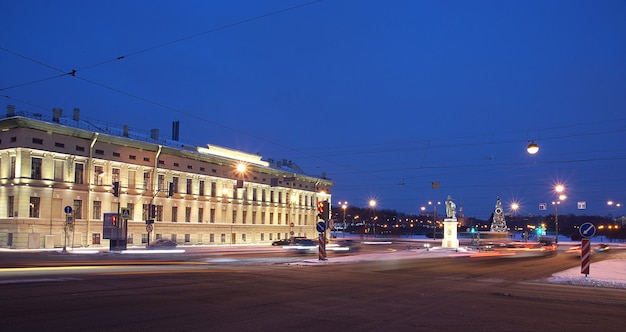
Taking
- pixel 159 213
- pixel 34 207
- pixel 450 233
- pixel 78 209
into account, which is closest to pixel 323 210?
pixel 450 233

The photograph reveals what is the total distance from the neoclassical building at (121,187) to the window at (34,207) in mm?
82

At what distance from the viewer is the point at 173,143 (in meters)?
66.8

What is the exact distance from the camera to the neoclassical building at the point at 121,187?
4825cm

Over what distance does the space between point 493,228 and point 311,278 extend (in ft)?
239

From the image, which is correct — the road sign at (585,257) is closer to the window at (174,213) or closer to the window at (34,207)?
the window at (34,207)

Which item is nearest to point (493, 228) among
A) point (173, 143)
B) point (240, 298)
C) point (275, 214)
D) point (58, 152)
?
point (275, 214)

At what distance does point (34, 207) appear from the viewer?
48750 millimetres

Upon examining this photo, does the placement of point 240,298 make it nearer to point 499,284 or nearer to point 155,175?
point 499,284

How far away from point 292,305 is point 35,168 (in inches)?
1743

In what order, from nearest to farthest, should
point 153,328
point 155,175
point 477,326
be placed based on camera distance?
point 153,328 → point 477,326 → point 155,175

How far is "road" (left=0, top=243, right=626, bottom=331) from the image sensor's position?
1008 cm

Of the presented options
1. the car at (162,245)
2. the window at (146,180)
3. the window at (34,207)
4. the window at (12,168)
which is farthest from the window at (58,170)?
the car at (162,245)

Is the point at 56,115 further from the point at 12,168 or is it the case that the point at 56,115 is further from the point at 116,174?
the point at 116,174

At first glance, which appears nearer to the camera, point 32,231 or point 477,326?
point 477,326
